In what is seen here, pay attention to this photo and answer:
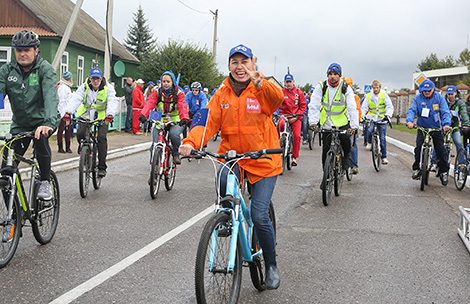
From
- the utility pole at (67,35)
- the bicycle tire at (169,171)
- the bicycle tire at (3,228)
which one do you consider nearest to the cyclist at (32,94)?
the bicycle tire at (3,228)

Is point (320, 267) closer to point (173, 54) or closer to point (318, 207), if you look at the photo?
point (318, 207)

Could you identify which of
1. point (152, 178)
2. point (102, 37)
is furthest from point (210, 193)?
point (102, 37)

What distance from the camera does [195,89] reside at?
616 inches

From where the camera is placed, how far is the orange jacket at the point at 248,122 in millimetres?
4321

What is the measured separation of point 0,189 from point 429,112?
815cm

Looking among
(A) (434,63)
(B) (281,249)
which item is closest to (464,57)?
(A) (434,63)

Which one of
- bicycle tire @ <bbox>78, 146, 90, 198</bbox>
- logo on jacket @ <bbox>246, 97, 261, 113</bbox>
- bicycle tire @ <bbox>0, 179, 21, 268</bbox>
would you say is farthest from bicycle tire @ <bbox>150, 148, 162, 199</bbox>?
logo on jacket @ <bbox>246, 97, 261, 113</bbox>

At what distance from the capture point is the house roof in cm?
3013

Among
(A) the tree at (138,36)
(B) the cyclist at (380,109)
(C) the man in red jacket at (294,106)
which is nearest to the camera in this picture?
(C) the man in red jacket at (294,106)

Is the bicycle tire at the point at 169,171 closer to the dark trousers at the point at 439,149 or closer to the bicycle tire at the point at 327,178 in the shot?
the bicycle tire at the point at 327,178

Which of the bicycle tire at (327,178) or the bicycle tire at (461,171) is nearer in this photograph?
the bicycle tire at (327,178)

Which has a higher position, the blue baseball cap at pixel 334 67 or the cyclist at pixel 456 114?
the blue baseball cap at pixel 334 67

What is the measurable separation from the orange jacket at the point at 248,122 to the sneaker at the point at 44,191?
88.9 inches

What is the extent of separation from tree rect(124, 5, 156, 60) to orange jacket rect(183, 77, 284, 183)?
73028mm
